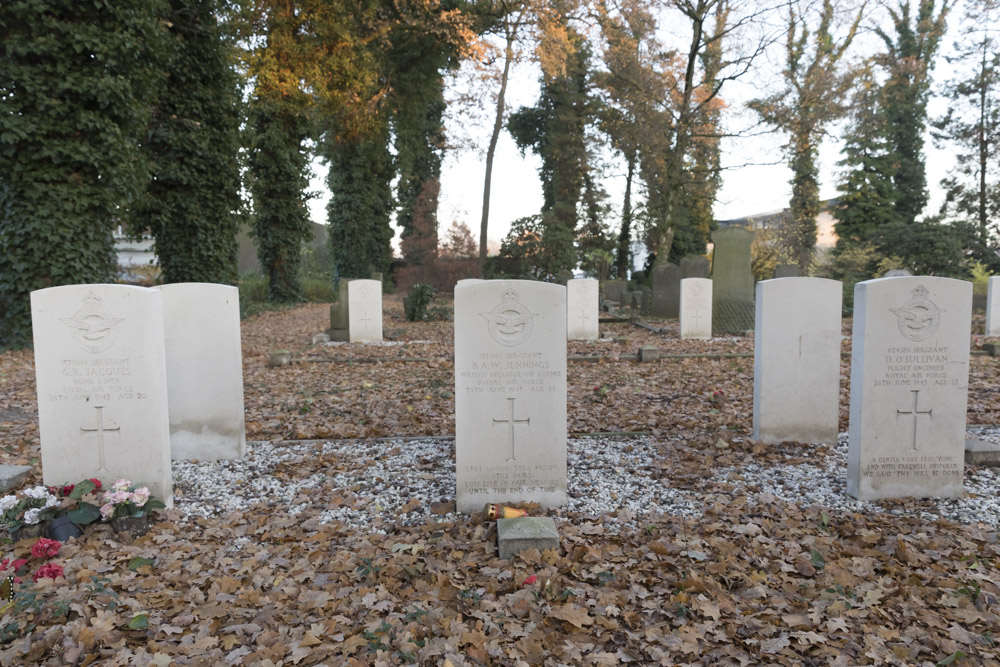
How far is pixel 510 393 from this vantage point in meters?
4.18

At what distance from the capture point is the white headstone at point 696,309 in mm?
12648

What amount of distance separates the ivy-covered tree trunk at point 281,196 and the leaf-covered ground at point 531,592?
17.0 m

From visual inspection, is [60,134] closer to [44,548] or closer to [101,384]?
[101,384]

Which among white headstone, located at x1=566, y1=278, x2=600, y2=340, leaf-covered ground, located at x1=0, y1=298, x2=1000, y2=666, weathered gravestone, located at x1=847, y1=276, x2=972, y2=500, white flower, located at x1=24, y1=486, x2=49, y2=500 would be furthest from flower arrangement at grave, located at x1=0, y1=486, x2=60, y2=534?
white headstone, located at x1=566, y1=278, x2=600, y2=340

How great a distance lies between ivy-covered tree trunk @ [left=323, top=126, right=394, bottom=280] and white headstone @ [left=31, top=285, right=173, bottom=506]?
22739 mm

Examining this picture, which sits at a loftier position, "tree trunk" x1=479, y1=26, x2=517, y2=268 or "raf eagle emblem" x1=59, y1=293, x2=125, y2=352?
"tree trunk" x1=479, y1=26, x2=517, y2=268

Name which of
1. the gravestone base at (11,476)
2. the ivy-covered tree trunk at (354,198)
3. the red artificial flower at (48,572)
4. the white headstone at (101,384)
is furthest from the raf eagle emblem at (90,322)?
the ivy-covered tree trunk at (354,198)

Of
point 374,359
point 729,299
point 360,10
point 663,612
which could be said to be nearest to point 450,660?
point 663,612

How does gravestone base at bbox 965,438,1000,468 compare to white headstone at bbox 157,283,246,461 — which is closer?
gravestone base at bbox 965,438,1000,468

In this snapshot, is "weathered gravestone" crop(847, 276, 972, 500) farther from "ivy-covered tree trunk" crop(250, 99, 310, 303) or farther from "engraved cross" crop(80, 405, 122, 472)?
"ivy-covered tree trunk" crop(250, 99, 310, 303)

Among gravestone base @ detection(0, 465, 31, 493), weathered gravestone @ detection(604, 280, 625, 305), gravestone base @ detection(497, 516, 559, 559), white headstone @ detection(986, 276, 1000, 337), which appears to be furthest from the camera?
weathered gravestone @ detection(604, 280, 625, 305)

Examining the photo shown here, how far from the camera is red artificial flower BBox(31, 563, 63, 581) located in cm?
313

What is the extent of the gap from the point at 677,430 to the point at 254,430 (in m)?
4.26

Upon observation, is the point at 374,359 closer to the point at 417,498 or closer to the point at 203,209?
the point at 417,498
